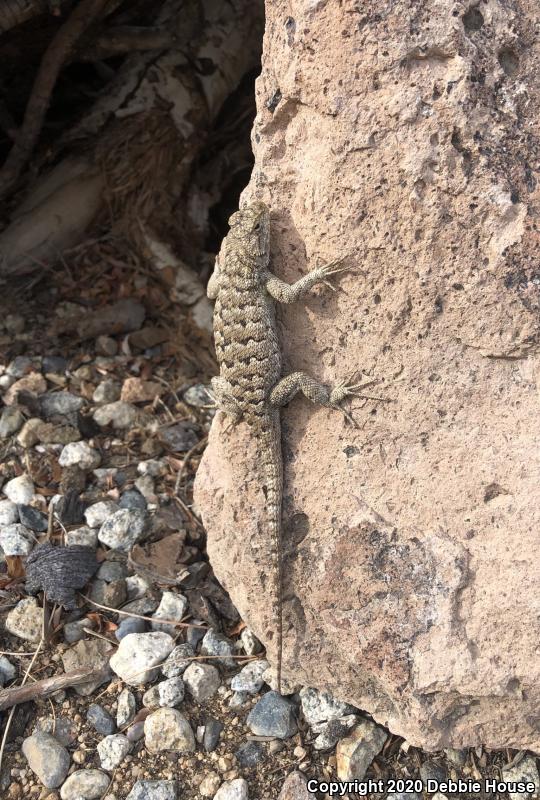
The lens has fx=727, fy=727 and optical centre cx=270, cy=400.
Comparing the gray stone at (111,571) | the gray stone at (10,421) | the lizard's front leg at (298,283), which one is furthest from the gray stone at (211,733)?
the gray stone at (10,421)

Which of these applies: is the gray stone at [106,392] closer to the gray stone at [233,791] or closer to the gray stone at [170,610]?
the gray stone at [170,610]

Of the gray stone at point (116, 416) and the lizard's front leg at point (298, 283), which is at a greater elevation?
the lizard's front leg at point (298, 283)

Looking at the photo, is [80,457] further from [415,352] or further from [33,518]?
[415,352]

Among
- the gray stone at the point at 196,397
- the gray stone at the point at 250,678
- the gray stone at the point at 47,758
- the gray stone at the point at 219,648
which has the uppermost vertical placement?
the gray stone at the point at 196,397

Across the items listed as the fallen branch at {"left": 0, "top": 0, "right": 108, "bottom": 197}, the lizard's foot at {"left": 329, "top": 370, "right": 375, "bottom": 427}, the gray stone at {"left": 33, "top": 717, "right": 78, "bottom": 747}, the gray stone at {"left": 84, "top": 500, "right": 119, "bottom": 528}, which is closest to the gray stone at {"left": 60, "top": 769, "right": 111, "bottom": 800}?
the gray stone at {"left": 33, "top": 717, "right": 78, "bottom": 747}

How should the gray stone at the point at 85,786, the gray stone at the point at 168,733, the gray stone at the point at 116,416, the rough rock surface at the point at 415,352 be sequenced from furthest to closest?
1. the gray stone at the point at 116,416
2. the gray stone at the point at 168,733
3. the gray stone at the point at 85,786
4. the rough rock surface at the point at 415,352

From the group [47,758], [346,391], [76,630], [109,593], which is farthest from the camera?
[109,593]

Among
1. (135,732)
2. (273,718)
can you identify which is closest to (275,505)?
(273,718)

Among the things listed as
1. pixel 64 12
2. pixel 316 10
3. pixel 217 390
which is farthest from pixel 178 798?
pixel 64 12
